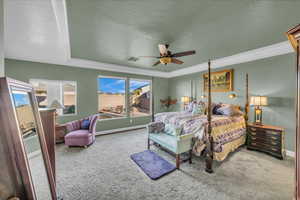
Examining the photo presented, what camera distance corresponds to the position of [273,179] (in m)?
1.99

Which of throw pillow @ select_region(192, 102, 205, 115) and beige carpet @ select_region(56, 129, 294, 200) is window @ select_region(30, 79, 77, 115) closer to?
beige carpet @ select_region(56, 129, 294, 200)

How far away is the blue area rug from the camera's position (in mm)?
2163

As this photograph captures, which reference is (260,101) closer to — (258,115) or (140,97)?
(258,115)

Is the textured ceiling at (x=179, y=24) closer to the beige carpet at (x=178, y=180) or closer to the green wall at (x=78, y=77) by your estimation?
the green wall at (x=78, y=77)

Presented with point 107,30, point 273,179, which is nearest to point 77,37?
point 107,30

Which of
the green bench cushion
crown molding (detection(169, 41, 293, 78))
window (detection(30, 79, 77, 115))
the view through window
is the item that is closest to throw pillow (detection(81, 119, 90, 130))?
window (detection(30, 79, 77, 115))

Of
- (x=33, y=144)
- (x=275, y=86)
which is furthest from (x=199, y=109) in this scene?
(x=33, y=144)

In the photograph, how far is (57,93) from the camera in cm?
386

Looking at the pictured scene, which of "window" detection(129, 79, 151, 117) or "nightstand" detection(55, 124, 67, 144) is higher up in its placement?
"window" detection(129, 79, 151, 117)

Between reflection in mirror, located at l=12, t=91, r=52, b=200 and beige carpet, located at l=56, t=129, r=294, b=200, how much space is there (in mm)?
873

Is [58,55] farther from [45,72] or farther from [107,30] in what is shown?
[107,30]

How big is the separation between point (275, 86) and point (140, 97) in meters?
4.66

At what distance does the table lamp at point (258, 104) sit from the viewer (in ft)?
9.53

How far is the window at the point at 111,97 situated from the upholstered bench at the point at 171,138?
7.59 ft
